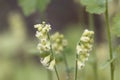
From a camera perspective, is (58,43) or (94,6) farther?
(58,43)

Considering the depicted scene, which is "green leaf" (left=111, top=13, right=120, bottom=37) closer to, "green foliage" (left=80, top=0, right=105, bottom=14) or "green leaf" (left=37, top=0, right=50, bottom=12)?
"green foliage" (left=80, top=0, right=105, bottom=14)

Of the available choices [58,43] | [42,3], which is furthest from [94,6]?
[42,3]

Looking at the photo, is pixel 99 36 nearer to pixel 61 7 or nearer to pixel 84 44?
pixel 61 7

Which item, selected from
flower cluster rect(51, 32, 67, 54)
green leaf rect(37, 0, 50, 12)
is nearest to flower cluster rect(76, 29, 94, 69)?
flower cluster rect(51, 32, 67, 54)

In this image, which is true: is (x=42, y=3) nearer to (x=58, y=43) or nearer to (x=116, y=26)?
(x=58, y=43)

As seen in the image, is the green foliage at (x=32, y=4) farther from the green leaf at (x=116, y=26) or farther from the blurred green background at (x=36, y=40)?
the green leaf at (x=116, y=26)

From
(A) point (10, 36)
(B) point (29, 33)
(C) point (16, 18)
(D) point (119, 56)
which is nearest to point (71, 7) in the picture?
(B) point (29, 33)
